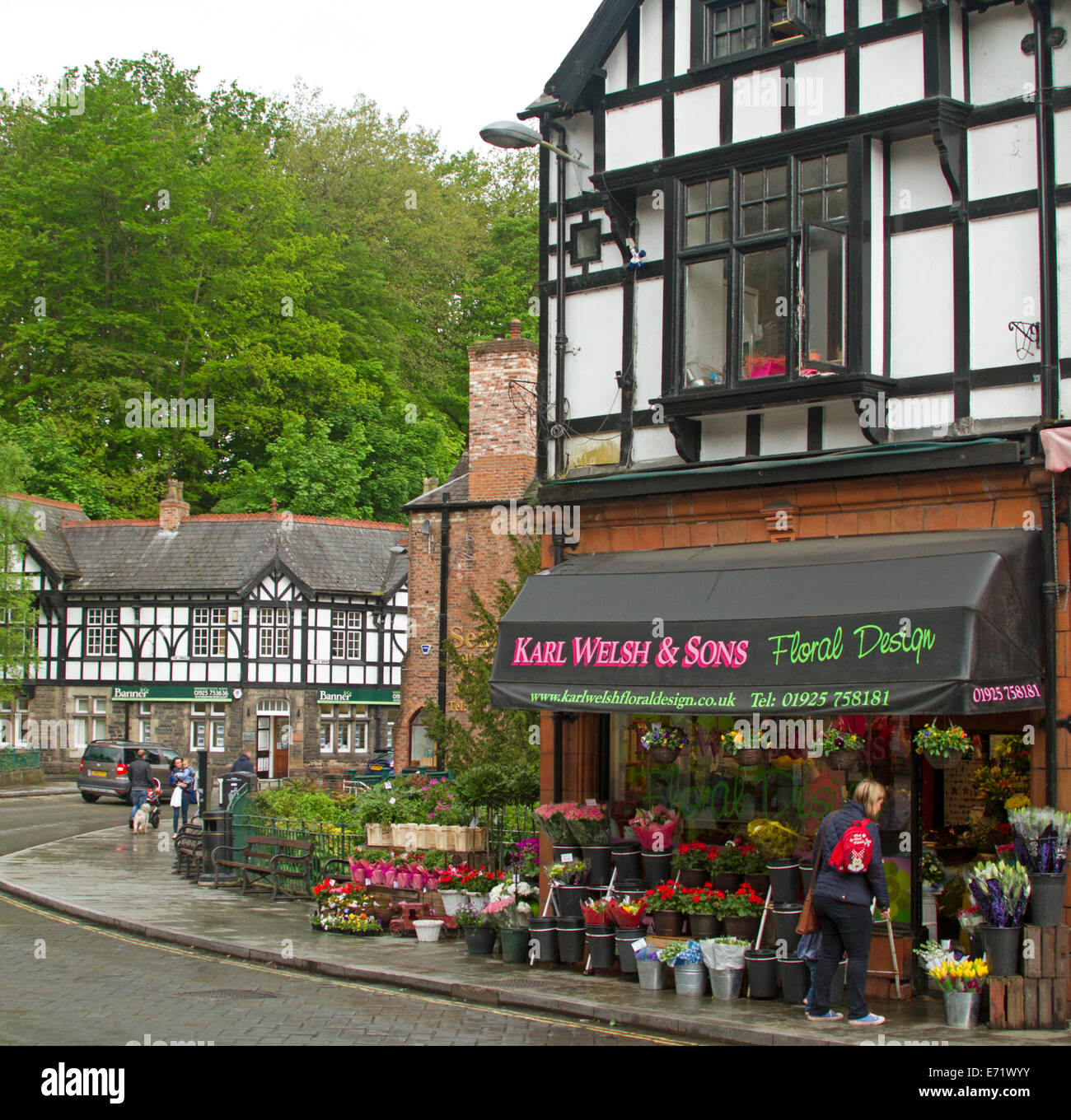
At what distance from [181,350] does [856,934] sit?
2079 inches

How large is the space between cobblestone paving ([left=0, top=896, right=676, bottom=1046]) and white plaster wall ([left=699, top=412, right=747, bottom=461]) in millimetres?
5711

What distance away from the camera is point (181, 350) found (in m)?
59.3

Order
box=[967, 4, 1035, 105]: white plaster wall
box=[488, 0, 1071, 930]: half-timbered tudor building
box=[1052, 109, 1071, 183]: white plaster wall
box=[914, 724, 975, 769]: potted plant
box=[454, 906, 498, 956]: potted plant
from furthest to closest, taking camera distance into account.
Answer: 1. box=[454, 906, 498, 956]: potted plant
2. box=[967, 4, 1035, 105]: white plaster wall
3. box=[1052, 109, 1071, 183]: white plaster wall
4. box=[488, 0, 1071, 930]: half-timbered tudor building
5. box=[914, 724, 975, 769]: potted plant

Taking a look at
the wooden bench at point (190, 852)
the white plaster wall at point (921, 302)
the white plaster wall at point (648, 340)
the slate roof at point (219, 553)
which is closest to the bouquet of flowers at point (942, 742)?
the white plaster wall at point (921, 302)

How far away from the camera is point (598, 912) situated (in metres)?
13.2

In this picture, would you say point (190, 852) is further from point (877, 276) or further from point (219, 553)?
point (219, 553)

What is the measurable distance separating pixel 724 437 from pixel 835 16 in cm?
416

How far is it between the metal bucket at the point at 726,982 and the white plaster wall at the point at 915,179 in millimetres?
7076

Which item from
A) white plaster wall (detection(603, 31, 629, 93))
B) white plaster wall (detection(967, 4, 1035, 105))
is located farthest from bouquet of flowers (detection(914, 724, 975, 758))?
white plaster wall (detection(603, 31, 629, 93))

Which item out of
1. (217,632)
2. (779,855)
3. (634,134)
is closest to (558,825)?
(779,855)

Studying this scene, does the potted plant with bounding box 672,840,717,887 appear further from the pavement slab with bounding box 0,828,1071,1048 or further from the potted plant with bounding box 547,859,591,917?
the pavement slab with bounding box 0,828,1071,1048

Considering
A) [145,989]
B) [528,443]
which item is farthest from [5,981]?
[528,443]

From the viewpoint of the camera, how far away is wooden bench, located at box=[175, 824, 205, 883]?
73.3 feet
